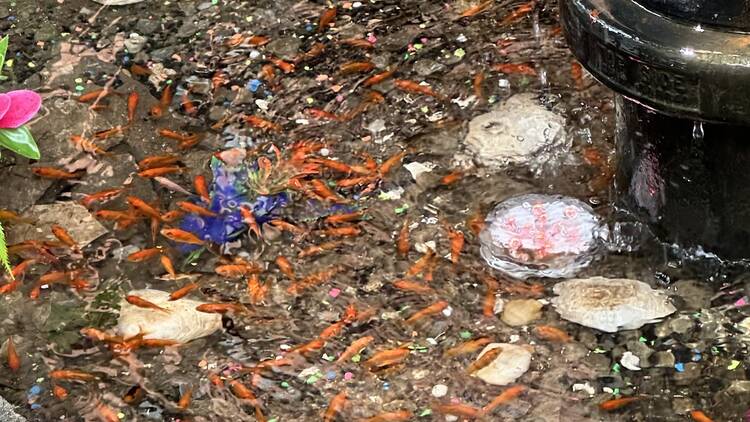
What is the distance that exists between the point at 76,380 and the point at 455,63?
1.91 meters

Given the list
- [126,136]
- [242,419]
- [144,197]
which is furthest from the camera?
[126,136]

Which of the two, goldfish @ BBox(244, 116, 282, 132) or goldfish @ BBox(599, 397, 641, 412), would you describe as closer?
goldfish @ BBox(599, 397, 641, 412)

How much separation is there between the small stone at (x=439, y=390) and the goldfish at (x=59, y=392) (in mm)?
1028

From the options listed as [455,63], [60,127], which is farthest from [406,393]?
[60,127]

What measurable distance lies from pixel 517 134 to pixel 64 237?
1.58 meters

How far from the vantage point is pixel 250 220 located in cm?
353

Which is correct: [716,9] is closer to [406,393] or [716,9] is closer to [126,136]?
[406,393]

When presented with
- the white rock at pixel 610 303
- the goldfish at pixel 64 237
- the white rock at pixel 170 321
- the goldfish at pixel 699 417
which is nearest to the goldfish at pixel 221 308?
the white rock at pixel 170 321

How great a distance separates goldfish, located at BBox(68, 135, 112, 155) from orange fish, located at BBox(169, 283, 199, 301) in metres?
0.83

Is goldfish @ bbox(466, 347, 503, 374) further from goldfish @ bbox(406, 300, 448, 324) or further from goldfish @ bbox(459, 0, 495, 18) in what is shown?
goldfish @ bbox(459, 0, 495, 18)

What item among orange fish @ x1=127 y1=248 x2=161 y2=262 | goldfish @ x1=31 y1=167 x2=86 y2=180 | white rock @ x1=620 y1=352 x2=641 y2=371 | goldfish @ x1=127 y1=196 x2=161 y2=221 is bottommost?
white rock @ x1=620 y1=352 x2=641 y2=371

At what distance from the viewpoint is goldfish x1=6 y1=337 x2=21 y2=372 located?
312 centimetres

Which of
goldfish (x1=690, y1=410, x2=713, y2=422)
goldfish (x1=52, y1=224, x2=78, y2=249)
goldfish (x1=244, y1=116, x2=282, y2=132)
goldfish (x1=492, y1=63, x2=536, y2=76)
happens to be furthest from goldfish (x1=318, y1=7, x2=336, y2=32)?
goldfish (x1=690, y1=410, x2=713, y2=422)

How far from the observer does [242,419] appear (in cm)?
289
